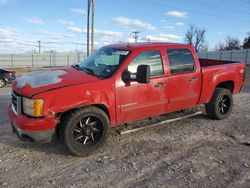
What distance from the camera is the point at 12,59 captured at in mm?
50625

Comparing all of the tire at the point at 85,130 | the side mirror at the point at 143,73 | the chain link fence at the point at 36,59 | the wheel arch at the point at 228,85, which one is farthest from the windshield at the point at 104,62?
the chain link fence at the point at 36,59

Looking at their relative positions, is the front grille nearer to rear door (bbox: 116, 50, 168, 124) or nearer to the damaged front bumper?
the damaged front bumper

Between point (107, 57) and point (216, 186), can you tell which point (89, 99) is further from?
point (216, 186)

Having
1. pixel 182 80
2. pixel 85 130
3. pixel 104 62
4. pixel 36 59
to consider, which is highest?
pixel 104 62

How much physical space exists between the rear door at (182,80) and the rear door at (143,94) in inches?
8.8

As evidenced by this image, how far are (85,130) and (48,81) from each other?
1.02 m

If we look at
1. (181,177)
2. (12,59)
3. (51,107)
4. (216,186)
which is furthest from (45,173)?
(12,59)

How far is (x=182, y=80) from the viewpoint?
627cm

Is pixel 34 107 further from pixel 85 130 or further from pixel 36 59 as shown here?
pixel 36 59

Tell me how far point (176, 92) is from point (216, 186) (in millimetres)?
2501

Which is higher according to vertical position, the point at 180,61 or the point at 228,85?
the point at 180,61

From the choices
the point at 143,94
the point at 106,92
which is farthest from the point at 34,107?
the point at 143,94

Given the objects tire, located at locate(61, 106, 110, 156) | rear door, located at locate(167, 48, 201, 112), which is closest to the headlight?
tire, located at locate(61, 106, 110, 156)

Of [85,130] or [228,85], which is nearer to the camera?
[85,130]
